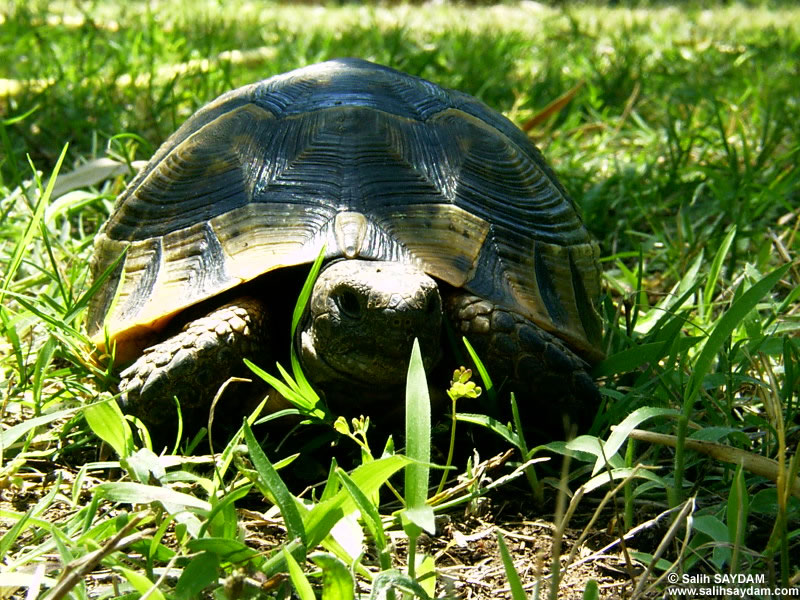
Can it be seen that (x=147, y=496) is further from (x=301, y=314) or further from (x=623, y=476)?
(x=623, y=476)

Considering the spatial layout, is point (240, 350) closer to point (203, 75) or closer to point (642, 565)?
point (642, 565)

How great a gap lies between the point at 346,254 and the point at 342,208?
0.58 feet

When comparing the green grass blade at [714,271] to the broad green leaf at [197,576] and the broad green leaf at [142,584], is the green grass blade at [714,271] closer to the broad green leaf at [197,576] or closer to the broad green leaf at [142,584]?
the broad green leaf at [197,576]

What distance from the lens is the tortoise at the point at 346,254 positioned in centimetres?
213

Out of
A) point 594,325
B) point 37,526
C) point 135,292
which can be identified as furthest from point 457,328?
point 37,526

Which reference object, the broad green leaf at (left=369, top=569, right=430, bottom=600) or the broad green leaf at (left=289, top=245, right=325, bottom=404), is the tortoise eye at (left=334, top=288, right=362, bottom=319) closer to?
the broad green leaf at (left=289, top=245, right=325, bottom=404)

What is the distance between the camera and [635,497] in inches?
77.4

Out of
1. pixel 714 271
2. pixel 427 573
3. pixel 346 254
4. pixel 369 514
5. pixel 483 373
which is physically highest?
pixel 346 254

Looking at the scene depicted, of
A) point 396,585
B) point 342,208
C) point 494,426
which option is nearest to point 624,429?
point 494,426

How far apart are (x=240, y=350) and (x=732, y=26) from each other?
780 centimetres

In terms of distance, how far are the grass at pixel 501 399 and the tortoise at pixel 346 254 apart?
0.18 meters

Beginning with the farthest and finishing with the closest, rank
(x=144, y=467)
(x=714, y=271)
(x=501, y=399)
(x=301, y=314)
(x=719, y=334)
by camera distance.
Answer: (x=714, y=271) < (x=501, y=399) < (x=301, y=314) < (x=719, y=334) < (x=144, y=467)

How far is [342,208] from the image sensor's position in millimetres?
2287

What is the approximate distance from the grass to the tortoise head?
0.25 metres
